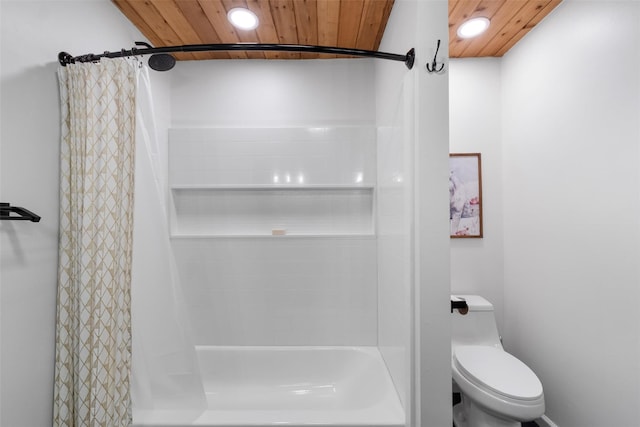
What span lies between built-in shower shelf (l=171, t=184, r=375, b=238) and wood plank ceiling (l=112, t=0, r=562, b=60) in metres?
1.01

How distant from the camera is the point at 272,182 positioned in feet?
7.13

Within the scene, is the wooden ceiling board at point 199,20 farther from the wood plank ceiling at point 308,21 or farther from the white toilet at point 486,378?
the white toilet at point 486,378

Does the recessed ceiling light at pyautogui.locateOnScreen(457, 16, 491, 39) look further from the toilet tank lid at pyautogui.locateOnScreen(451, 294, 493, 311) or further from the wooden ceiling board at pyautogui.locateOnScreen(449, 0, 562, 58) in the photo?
the toilet tank lid at pyautogui.locateOnScreen(451, 294, 493, 311)

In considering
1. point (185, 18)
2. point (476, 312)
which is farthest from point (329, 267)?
point (185, 18)

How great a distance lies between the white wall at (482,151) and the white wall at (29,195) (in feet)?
7.76

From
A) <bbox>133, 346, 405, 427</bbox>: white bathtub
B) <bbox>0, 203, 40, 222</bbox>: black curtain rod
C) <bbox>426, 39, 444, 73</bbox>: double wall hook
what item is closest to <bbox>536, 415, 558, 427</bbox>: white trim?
<bbox>133, 346, 405, 427</bbox>: white bathtub

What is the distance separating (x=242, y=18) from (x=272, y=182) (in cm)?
101

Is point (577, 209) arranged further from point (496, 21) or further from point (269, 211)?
point (269, 211)

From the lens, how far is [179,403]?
4.52 feet

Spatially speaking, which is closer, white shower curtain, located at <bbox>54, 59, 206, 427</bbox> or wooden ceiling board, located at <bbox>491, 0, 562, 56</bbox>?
white shower curtain, located at <bbox>54, 59, 206, 427</bbox>

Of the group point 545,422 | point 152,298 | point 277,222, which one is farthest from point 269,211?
point 545,422

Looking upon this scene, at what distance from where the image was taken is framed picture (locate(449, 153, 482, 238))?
228cm

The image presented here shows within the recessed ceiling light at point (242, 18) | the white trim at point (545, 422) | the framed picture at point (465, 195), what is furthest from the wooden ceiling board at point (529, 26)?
the white trim at point (545, 422)

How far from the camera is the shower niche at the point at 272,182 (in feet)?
7.08
